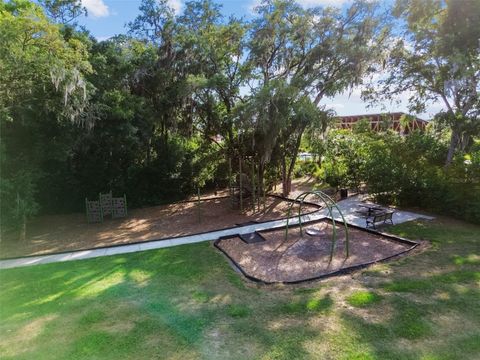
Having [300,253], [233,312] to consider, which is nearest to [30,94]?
[233,312]

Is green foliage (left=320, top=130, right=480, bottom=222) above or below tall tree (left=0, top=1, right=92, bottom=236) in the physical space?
below

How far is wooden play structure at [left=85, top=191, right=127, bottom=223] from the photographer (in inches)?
432

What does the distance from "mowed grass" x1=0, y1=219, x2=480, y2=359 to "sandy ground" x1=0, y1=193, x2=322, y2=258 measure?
7.35 ft

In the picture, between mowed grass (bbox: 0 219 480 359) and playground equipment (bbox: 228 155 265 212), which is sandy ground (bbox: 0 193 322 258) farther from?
mowed grass (bbox: 0 219 480 359)

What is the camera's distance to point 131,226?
10539 millimetres

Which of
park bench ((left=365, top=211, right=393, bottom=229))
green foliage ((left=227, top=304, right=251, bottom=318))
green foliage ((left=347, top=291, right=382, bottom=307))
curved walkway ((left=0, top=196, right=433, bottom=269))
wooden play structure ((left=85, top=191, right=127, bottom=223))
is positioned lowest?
green foliage ((left=347, top=291, right=382, bottom=307))

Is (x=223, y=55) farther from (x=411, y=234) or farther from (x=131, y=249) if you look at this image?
(x=411, y=234)

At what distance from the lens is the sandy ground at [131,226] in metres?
8.62

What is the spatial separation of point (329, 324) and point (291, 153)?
955 cm

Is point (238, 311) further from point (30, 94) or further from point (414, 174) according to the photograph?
point (414, 174)

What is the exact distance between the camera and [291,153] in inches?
514

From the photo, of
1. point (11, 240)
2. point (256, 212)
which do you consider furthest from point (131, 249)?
point (256, 212)

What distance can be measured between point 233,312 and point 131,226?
23.2 ft

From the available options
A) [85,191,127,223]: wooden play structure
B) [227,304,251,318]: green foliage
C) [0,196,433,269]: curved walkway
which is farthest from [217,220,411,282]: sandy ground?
[85,191,127,223]: wooden play structure
